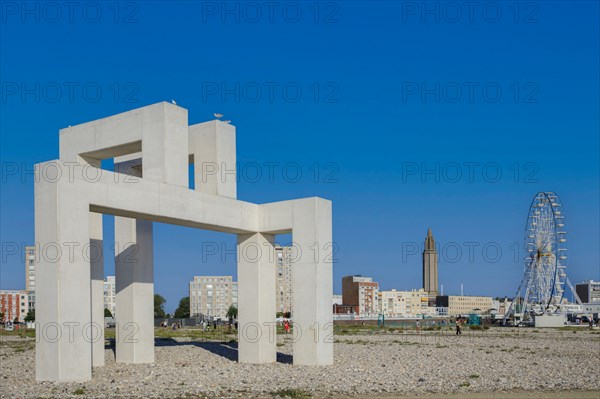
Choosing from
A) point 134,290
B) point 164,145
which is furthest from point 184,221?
point 134,290

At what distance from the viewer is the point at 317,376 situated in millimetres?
19688

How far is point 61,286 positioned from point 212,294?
155 m

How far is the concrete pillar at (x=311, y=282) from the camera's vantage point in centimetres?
2273

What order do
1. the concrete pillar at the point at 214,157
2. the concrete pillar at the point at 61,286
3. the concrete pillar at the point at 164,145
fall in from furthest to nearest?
1. the concrete pillar at the point at 214,157
2. the concrete pillar at the point at 164,145
3. the concrete pillar at the point at 61,286

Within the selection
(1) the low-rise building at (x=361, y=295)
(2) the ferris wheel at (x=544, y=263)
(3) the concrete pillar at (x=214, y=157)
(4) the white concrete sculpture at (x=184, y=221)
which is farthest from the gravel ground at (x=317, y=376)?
(1) the low-rise building at (x=361, y=295)

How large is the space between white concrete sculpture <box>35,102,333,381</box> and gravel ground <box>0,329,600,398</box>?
46.5 inches

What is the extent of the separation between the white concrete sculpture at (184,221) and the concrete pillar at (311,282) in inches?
1.3

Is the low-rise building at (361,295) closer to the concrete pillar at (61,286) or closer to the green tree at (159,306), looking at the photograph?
the green tree at (159,306)

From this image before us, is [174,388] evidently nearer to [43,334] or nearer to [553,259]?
[43,334]

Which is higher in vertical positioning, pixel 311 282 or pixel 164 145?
pixel 164 145

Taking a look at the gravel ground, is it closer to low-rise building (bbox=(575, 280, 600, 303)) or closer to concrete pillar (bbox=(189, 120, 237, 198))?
concrete pillar (bbox=(189, 120, 237, 198))

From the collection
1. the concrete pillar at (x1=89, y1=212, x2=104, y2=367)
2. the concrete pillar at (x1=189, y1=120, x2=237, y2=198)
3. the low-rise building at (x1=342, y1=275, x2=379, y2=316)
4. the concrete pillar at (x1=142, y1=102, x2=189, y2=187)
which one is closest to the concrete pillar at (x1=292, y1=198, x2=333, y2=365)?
the concrete pillar at (x1=189, y1=120, x2=237, y2=198)

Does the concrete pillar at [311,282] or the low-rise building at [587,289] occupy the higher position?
the concrete pillar at [311,282]

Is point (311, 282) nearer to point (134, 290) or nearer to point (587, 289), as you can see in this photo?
point (134, 290)
